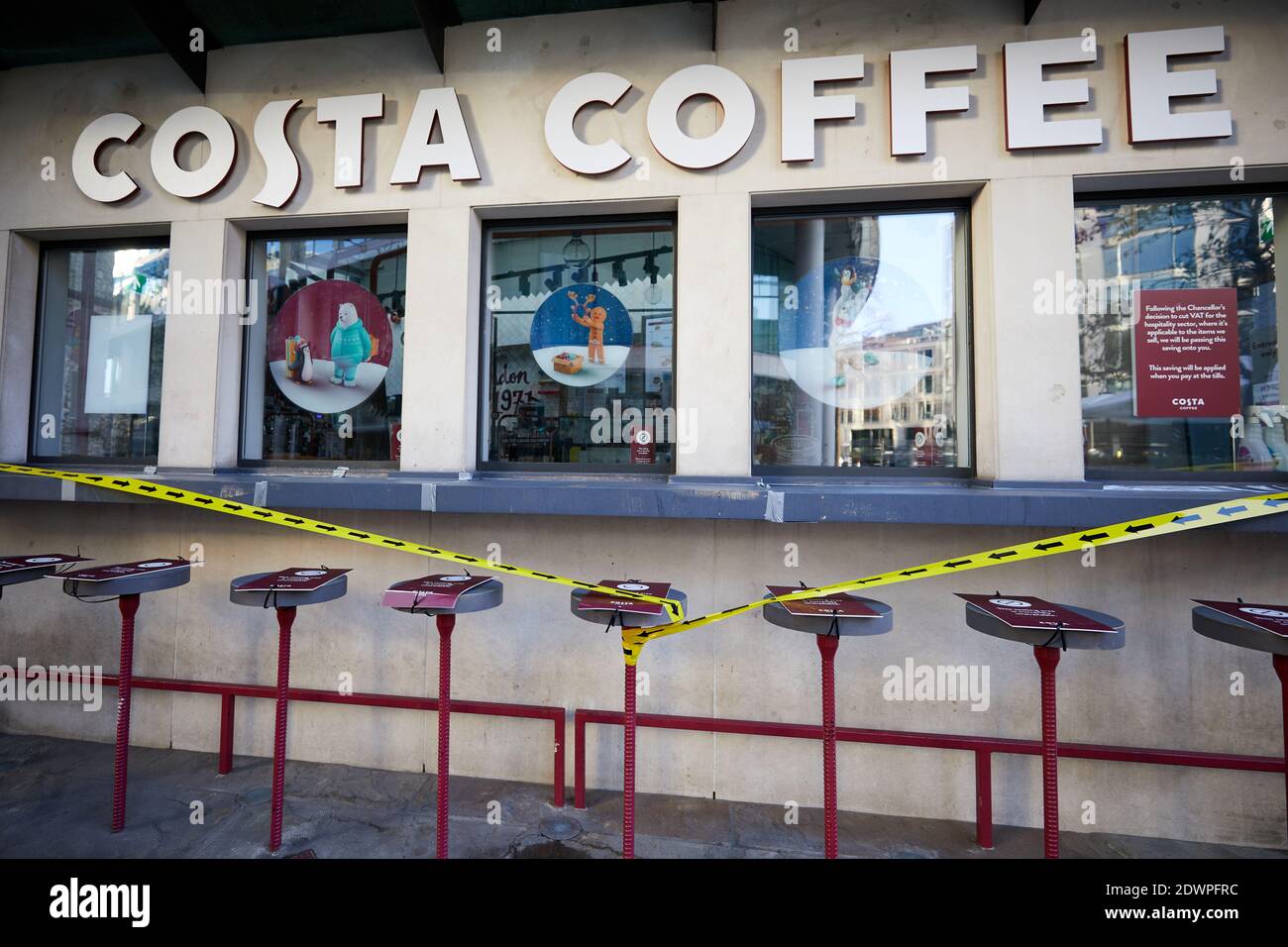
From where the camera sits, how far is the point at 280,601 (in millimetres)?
3211

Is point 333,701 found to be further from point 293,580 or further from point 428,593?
point 428,593

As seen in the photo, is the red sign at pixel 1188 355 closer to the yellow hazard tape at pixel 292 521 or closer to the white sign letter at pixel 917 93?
the white sign letter at pixel 917 93

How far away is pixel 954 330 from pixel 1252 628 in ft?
8.00

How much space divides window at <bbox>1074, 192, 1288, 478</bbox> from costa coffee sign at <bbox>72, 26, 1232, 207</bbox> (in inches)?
25.3

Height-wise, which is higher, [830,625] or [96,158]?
[96,158]

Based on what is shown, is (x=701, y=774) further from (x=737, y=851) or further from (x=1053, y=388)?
(x=1053, y=388)

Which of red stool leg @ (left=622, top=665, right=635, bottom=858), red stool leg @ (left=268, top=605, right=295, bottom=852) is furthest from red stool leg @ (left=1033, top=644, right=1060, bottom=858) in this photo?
red stool leg @ (left=268, top=605, right=295, bottom=852)

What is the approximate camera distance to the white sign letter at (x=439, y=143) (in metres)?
4.33

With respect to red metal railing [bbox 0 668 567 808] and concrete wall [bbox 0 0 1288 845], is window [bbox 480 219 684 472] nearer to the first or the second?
concrete wall [bbox 0 0 1288 845]

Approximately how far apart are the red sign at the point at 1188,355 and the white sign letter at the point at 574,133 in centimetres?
392

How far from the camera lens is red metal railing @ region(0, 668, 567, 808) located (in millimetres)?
4027

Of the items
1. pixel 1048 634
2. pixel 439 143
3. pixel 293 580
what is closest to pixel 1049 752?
pixel 1048 634

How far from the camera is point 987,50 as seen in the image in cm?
397

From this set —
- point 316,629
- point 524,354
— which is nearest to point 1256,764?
point 524,354
